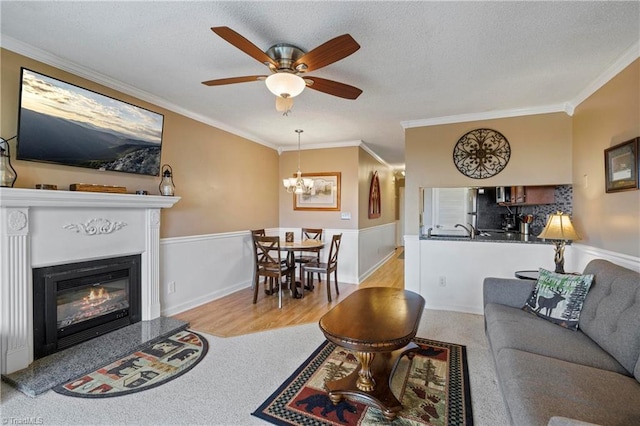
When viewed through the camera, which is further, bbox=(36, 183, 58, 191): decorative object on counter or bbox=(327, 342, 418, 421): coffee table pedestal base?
bbox=(36, 183, 58, 191): decorative object on counter

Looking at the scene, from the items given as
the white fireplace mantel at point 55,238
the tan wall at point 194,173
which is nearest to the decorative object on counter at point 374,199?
the tan wall at point 194,173

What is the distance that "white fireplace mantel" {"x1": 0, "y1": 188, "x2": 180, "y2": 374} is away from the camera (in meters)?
2.14

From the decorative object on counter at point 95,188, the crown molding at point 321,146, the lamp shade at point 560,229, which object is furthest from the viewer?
the crown molding at point 321,146

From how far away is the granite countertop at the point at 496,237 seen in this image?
355 cm

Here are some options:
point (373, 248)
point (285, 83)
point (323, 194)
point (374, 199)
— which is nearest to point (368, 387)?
point (285, 83)

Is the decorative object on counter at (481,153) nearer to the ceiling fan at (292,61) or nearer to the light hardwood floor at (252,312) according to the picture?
the ceiling fan at (292,61)

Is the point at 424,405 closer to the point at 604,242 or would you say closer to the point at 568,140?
the point at 604,242

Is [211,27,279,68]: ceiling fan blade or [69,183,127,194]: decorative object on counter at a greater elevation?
[211,27,279,68]: ceiling fan blade

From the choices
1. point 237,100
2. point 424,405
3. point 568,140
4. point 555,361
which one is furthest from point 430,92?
point 424,405

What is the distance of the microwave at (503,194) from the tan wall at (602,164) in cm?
62

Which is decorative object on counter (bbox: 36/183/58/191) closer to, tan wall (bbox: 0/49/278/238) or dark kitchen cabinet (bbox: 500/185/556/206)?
tan wall (bbox: 0/49/278/238)

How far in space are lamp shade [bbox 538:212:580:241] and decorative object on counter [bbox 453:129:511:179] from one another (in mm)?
1081

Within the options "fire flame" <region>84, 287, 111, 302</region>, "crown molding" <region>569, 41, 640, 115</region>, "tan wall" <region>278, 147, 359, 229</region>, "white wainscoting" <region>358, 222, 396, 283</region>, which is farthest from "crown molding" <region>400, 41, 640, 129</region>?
"fire flame" <region>84, 287, 111, 302</region>

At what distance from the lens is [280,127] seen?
14.3 feet
